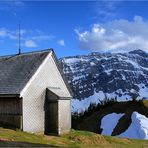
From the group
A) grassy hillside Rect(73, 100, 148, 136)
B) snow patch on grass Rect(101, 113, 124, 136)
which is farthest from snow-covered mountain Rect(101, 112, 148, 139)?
grassy hillside Rect(73, 100, 148, 136)

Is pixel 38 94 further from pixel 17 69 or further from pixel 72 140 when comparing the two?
pixel 72 140

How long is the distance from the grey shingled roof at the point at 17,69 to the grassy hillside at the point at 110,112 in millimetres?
37806

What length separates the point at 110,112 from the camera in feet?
274

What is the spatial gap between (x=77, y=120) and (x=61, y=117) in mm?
42805

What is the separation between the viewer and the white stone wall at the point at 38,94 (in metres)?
37.5

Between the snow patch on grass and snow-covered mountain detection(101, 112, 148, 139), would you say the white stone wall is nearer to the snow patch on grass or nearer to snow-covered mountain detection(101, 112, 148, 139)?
snow-covered mountain detection(101, 112, 148, 139)

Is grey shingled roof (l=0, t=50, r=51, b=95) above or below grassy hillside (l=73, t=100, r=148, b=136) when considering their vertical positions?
above

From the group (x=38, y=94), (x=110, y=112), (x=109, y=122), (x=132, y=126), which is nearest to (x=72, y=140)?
(x=38, y=94)

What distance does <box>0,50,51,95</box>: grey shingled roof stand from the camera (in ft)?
124

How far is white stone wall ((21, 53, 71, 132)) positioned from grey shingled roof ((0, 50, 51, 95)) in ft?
1.80

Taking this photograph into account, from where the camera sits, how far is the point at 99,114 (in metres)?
84.1

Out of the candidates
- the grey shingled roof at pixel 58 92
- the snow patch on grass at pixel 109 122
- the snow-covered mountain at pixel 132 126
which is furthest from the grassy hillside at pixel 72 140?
the snow patch on grass at pixel 109 122

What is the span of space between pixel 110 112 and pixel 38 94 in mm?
46322

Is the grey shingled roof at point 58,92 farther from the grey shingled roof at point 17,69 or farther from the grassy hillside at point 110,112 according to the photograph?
the grassy hillside at point 110,112
